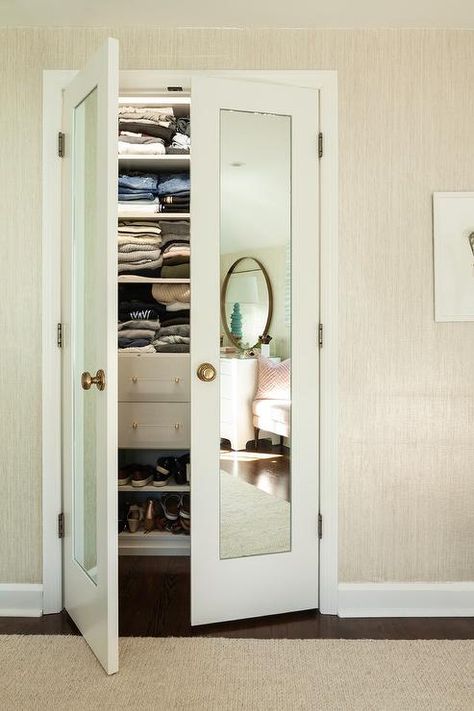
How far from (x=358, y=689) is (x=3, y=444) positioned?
1715 mm

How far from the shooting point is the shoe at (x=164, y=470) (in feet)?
12.2

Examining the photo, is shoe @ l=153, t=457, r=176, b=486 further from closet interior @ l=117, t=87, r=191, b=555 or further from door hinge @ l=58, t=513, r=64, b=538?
door hinge @ l=58, t=513, r=64, b=538

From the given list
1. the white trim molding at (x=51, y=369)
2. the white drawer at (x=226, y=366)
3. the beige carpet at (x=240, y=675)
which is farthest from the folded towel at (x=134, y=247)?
the beige carpet at (x=240, y=675)

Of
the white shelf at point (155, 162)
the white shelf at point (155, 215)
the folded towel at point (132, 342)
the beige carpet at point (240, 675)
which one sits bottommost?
the beige carpet at point (240, 675)

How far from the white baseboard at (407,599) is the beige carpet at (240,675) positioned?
0.87 feet

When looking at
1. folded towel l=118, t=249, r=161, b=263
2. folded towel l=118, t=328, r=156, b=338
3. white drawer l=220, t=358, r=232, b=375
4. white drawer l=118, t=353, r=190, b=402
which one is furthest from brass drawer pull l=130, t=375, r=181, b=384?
white drawer l=220, t=358, r=232, b=375

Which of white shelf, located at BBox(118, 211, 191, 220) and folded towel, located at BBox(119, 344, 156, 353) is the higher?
white shelf, located at BBox(118, 211, 191, 220)

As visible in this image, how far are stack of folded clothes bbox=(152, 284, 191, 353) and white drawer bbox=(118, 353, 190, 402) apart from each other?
6 cm

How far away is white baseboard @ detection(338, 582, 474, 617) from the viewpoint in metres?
2.80

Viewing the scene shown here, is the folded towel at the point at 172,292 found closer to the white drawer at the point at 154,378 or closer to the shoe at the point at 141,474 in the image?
the white drawer at the point at 154,378

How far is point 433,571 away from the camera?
2811mm

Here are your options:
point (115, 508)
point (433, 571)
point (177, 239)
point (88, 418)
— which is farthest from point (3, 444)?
point (433, 571)

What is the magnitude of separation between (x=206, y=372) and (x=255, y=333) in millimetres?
277

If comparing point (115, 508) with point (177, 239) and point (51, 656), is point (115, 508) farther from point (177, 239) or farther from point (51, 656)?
point (177, 239)
